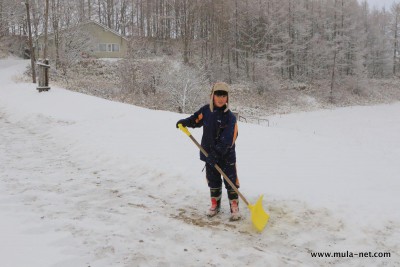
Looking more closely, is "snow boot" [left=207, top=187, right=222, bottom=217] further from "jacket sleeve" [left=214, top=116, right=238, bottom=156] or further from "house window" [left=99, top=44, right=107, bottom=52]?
"house window" [left=99, top=44, right=107, bottom=52]

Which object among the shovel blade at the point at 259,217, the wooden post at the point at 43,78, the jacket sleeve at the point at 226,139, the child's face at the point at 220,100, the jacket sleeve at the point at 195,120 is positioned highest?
the wooden post at the point at 43,78

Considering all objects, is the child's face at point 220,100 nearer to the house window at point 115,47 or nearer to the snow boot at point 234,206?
the snow boot at point 234,206

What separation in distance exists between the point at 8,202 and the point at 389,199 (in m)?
5.78

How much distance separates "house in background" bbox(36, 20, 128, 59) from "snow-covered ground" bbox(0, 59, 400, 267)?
28555 mm

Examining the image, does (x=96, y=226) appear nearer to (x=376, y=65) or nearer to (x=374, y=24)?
(x=376, y=65)

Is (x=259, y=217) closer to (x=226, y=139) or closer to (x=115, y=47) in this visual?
(x=226, y=139)

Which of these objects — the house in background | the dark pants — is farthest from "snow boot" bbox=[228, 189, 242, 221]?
the house in background

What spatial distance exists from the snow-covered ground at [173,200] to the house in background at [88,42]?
93.7ft

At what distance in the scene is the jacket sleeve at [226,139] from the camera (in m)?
5.13

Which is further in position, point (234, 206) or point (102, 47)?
point (102, 47)

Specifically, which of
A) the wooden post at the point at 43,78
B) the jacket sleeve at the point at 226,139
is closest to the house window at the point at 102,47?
the wooden post at the point at 43,78

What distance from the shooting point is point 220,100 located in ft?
16.9

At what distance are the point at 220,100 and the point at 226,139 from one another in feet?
1.91

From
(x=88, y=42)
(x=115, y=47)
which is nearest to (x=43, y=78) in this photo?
(x=88, y=42)
